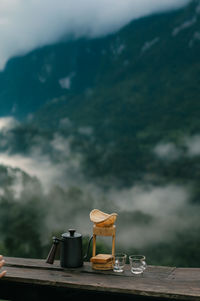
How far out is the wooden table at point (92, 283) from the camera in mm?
1603

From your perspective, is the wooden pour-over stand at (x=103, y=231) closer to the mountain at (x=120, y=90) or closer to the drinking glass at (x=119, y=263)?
the drinking glass at (x=119, y=263)

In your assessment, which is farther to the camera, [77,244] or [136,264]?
[77,244]

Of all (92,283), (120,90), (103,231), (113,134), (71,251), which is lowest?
(92,283)

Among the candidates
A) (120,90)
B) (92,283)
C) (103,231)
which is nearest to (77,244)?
→ (103,231)

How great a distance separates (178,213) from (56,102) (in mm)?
12576

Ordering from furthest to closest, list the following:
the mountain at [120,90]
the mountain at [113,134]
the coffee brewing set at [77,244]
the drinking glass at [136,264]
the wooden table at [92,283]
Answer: the mountain at [120,90]
the mountain at [113,134]
the coffee brewing set at [77,244]
the drinking glass at [136,264]
the wooden table at [92,283]

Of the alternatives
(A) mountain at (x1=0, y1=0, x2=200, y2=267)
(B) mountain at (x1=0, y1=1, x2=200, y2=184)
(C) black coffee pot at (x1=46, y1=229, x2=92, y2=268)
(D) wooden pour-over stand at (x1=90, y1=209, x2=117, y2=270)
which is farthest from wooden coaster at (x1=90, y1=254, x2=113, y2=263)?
(B) mountain at (x1=0, y1=1, x2=200, y2=184)

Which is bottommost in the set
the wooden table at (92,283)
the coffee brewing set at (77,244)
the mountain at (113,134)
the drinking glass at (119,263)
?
the wooden table at (92,283)

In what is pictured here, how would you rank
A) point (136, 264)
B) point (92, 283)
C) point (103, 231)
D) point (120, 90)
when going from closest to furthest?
point (92, 283), point (136, 264), point (103, 231), point (120, 90)

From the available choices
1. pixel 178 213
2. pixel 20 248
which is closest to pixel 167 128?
pixel 178 213

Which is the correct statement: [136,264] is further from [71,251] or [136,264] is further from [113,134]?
[113,134]

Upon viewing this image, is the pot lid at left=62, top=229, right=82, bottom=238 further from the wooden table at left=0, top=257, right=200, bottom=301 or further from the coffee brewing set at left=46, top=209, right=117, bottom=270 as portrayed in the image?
the wooden table at left=0, top=257, right=200, bottom=301

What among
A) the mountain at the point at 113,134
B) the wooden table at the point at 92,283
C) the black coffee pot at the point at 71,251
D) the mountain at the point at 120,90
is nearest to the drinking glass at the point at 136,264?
the wooden table at the point at 92,283

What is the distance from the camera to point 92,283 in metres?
1.72
